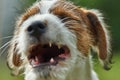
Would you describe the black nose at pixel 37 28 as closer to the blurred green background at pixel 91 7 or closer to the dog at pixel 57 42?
the dog at pixel 57 42

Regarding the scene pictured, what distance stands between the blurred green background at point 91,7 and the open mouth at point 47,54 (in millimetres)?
768

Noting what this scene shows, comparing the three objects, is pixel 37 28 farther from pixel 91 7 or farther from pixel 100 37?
pixel 91 7

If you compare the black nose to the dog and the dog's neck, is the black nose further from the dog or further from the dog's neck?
the dog's neck

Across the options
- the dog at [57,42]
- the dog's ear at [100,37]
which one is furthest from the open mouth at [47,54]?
the dog's ear at [100,37]

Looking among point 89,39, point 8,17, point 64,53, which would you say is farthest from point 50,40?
point 8,17

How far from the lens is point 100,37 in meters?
7.55

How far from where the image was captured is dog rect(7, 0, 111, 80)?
6.78 metres

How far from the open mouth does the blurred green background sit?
768 millimetres

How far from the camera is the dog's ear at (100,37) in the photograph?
7.53 metres

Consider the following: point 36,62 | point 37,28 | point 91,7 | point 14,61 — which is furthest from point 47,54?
point 91,7

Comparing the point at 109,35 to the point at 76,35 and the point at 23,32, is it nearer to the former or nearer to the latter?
the point at 76,35

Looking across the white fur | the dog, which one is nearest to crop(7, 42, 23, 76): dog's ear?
the dog

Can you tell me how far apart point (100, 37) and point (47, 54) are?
2.77 ft

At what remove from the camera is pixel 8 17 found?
12.0m
